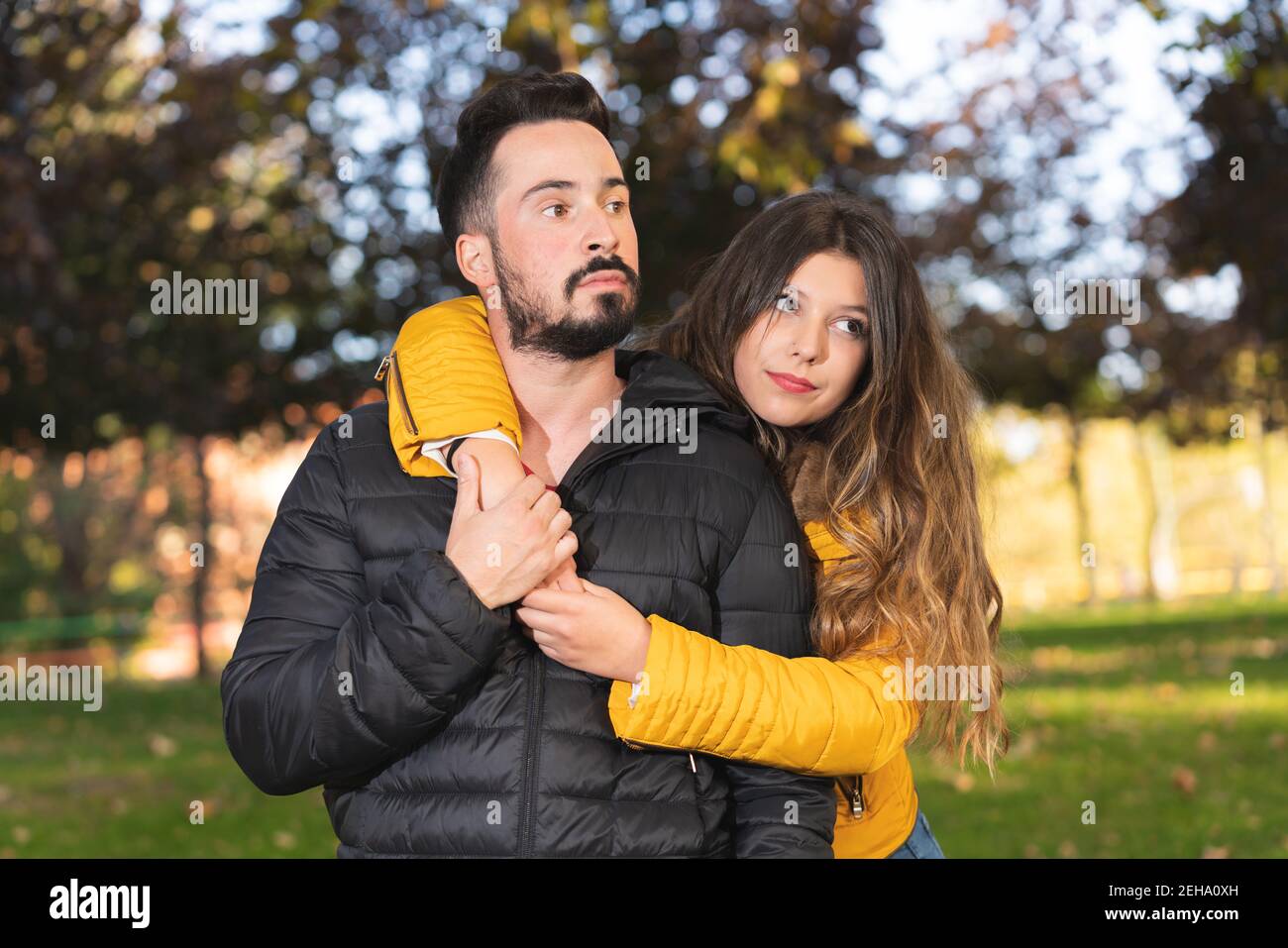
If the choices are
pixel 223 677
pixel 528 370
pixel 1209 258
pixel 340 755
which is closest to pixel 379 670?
pixel 340 755

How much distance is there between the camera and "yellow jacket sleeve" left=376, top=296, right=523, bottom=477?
2.77m

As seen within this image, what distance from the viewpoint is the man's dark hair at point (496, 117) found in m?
3.05

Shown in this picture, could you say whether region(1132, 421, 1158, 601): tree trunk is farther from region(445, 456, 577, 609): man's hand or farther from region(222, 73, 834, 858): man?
region(445, 456, 577, 609): man's hand

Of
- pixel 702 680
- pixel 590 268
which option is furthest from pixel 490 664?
pixel 590 268

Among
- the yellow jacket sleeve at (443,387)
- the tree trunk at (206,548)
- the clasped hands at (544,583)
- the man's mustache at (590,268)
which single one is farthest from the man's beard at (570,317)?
the tree trunk at (206,548)

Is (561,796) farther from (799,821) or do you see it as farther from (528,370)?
(528,370)

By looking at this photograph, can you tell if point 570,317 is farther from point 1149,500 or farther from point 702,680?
point 1149,500

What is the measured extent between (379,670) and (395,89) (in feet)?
34.7

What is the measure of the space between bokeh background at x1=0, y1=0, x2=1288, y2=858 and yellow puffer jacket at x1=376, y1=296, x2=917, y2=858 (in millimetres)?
3934

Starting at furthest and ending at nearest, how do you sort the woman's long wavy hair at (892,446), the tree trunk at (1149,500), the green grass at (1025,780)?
the tree trunk at (1149,500)
the green grass at (1025,780)
the woman's long wavy hair at (892,446)

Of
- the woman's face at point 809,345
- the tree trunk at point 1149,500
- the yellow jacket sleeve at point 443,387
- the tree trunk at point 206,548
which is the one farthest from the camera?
the tree trunk at point 1149,500

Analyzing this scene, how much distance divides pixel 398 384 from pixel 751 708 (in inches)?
41.7

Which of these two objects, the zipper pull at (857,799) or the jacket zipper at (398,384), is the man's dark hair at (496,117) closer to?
the jacket zipper at (398,384)

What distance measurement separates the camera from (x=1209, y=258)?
12.5 meters
